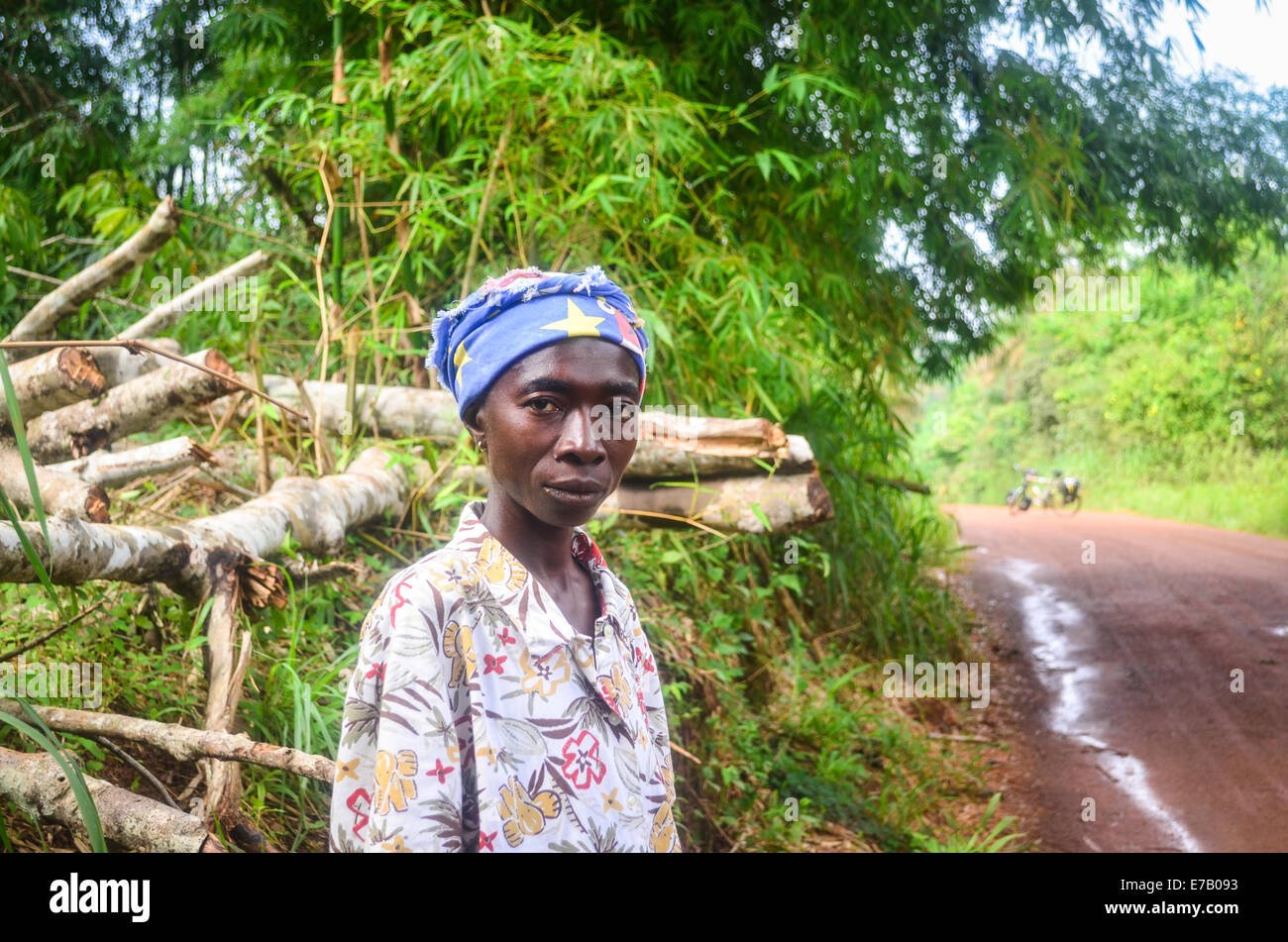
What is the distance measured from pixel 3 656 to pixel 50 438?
89cm

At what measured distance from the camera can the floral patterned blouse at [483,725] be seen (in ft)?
2.77

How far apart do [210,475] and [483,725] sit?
1698 mm

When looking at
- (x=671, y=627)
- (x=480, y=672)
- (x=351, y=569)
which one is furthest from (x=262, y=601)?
(x=671, y=627)

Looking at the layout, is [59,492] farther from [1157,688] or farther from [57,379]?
[1157,688]

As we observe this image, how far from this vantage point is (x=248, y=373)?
260 cm

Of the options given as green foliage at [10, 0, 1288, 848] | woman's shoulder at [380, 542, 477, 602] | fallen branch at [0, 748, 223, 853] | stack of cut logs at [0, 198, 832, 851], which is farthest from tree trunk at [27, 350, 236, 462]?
woman's shoulder at [380, 542, 477, 602]

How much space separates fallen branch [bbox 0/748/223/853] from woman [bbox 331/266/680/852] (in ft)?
1.50

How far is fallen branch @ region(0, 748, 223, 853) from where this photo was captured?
1.24m

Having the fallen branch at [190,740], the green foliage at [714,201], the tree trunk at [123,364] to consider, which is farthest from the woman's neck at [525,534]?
the tree trunk at [123,364]

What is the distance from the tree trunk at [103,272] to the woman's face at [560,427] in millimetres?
1351

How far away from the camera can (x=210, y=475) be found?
231cm

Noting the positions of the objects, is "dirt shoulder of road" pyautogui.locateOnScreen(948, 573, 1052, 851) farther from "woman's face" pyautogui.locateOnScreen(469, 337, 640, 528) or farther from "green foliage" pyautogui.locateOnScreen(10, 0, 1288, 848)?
"woman's face" pyautogui.locateOnScreen(469, 337, 640, 528)

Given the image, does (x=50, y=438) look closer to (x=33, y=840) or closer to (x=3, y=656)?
(x=3, y=656)

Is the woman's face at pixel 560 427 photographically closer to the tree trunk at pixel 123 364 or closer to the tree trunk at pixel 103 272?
the tree trunk at pixel 103 272
